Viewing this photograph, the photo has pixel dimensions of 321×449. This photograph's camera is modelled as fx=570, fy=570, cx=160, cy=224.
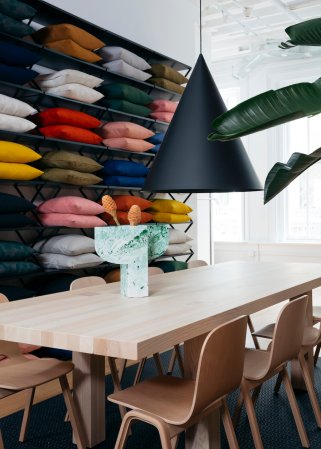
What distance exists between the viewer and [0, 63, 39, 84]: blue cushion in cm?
361

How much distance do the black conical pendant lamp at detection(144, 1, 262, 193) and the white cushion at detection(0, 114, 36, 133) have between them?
934mm

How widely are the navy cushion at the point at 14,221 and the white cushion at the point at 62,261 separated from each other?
32 centimetres

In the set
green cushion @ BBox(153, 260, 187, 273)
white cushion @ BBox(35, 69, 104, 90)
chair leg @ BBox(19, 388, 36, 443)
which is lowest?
chair leg @ BBox(19, 388, 36, 443)

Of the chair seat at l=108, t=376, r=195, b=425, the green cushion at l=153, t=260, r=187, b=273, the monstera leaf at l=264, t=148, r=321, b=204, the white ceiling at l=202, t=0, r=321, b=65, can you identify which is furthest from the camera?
the white ceiling at l=202, t=0, r=321, b=65

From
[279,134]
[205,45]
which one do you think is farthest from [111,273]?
[279,134]

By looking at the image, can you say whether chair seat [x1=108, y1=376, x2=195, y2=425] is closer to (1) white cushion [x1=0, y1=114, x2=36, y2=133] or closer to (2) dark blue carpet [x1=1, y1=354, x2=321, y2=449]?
(2) dark blue carpet [x1=1, y1=354, x2=321, y2=449]

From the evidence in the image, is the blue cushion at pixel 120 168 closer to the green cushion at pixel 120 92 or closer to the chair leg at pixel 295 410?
the green cushion at pixel 120 92

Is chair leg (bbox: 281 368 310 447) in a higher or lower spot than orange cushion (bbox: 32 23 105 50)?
lower

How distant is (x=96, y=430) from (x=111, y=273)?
206 cm

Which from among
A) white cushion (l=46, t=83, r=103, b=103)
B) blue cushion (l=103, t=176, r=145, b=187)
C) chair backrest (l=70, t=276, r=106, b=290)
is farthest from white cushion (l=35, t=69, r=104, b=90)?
chair backrest (l=70, t=276, r=106, b=290)

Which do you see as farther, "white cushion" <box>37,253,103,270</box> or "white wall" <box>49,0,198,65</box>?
"white wall" <box>49,0,198,65</box>

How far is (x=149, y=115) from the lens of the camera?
205 inches

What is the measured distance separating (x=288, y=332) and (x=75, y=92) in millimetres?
2523

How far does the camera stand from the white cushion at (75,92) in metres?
4.08
